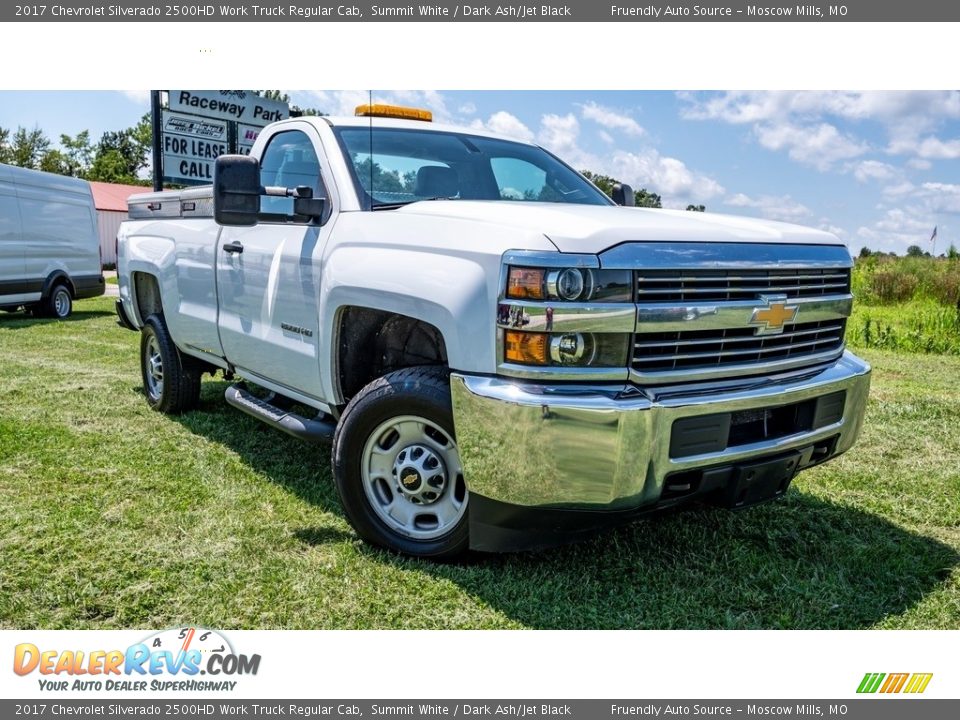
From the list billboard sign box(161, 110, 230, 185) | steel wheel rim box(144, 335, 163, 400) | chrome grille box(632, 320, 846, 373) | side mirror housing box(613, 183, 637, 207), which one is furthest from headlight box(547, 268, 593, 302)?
billboard sign box(161, 110, 230, 185)

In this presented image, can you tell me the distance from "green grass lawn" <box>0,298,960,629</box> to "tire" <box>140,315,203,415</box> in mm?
643

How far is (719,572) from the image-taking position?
330cm

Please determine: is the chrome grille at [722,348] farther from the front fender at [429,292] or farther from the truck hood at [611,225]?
the front fender at [429,292]

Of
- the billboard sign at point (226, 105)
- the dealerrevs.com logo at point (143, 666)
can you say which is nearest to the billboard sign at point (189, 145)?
the billboard sign at point (226, 105)

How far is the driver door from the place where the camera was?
3.81 meters

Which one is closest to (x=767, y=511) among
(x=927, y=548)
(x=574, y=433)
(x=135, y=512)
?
(x=927, y=548)

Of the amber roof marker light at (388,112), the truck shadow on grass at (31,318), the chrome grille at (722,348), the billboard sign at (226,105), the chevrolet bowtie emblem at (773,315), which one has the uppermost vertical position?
the billboard sign at (226,105)

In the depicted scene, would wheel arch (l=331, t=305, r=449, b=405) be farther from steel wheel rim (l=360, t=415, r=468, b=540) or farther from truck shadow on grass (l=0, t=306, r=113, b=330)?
truck shadow on grass (l=0, t=306, r=113, b=330)

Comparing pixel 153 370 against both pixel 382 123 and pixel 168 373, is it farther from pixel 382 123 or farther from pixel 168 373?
pixel 382 123

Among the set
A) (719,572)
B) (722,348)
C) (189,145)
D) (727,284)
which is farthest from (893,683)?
(189,145)

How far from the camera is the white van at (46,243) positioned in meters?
12.5

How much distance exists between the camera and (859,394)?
350 cm

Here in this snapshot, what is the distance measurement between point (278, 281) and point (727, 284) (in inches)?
89.6

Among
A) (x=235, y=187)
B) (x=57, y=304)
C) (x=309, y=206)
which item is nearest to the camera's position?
(x=235, y=187)
